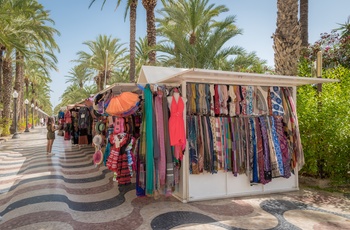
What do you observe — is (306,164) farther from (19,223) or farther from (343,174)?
(19,223)

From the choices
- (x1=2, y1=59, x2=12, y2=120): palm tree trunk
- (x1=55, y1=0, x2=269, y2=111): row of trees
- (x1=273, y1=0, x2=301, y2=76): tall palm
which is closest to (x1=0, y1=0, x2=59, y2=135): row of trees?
(x1=2, y1=59, x2=12, y2=120): palm tree trunk

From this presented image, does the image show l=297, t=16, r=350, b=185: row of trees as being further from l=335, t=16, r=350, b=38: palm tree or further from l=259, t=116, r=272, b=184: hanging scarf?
l=335, t=16, r=350, b=38: palm tree

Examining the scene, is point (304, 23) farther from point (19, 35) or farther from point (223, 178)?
point (19, 35)

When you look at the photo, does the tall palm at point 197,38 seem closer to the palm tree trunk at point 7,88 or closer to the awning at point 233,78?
the awning at point 233,78

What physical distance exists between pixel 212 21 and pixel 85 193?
1416cm

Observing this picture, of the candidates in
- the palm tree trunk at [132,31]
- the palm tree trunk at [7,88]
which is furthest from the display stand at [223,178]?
the palm tree trunk at [7,88]

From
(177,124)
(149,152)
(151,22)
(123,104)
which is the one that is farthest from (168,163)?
(151,22)

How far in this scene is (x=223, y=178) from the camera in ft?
16.0

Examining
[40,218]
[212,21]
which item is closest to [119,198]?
[40,218]

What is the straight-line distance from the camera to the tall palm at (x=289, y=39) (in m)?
7.10

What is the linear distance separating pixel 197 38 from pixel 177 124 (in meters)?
11.2

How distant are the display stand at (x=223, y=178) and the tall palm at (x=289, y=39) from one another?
2008mm

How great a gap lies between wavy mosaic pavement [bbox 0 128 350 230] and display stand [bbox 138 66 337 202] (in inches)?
7.3

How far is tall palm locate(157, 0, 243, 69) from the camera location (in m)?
13.6
